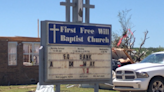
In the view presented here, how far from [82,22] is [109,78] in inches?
70.0

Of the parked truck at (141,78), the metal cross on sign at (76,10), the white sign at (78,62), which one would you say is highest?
the metal cross on sign at (76,10)

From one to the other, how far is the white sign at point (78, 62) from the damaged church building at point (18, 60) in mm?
14647

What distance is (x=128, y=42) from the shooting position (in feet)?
104

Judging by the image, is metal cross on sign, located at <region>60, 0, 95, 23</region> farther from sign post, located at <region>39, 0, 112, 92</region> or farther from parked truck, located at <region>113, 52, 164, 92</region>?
parked truck, located at <region>113, 52, 164, 92</region>

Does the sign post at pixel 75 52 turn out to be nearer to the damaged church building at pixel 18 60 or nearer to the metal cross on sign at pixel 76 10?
the metal cross on sign at pixel 76 10

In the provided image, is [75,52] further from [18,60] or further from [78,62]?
[18,60]

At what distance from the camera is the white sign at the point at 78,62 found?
772cm

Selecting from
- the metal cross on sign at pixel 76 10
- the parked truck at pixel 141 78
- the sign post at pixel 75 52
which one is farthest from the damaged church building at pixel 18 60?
the sign post at pixel 75 52

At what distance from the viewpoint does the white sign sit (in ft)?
25.3

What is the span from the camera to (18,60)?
22.2m

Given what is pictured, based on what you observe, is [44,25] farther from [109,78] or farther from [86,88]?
[86,88]

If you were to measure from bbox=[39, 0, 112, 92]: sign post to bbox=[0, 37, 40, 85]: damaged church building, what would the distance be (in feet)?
47.8

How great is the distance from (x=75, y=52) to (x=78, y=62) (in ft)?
0.95

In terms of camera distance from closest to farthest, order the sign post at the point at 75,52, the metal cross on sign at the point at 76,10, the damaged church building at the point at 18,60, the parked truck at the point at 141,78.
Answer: the sign post at the point at 75,52 → the metal cross on sign at the point at 76,10 → the parked truck at the point at 141,78 → the damaged church building at the point at 18,60
